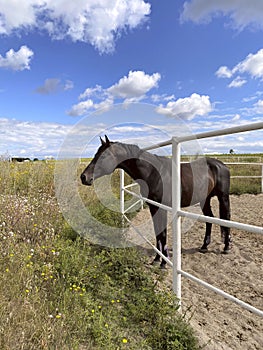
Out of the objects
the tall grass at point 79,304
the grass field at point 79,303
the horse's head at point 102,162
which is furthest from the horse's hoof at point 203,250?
the horse's head at point 102,162

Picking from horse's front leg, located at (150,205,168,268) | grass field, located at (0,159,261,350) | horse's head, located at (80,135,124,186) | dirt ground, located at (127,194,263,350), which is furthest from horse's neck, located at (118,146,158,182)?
grass field, located at (0,159,261,350)

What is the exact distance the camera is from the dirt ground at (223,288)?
2.12 m

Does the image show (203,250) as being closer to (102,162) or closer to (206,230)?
(206,230)

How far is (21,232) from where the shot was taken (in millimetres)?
3246

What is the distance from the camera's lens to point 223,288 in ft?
9.68

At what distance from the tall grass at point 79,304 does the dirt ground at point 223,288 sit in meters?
0.28

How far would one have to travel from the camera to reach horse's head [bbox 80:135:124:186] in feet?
11.0

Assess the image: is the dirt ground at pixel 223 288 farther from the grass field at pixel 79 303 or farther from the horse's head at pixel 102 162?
the horse's head at pixel 102 162

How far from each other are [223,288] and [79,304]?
5.49ft

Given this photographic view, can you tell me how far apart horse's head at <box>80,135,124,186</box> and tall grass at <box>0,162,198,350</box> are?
2.57ft

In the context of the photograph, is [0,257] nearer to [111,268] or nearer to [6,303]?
[6,303]

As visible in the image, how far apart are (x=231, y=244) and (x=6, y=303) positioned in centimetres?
351

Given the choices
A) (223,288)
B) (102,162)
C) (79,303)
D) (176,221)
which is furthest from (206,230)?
(79,303)

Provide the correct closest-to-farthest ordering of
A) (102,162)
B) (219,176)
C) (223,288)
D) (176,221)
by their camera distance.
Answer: (176,221) → (223,288) → (102,162) → (219,176)
